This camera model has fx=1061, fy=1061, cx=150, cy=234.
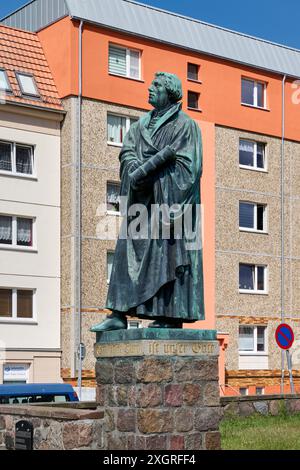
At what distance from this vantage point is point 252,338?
4116 cm

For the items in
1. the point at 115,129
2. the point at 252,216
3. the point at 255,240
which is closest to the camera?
the point at 115,129

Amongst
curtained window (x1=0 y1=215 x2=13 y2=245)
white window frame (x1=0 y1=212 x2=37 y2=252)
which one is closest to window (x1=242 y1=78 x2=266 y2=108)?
white window frame (x1=0 y1=212 x2=37 y2=252)

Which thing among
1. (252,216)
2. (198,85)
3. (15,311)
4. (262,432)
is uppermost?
(198,85)

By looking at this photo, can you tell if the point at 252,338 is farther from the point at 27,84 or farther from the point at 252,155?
the point at 27,84

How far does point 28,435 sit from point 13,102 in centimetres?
2493

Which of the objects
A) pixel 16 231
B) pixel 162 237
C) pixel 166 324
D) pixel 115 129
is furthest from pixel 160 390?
pixel 115 129

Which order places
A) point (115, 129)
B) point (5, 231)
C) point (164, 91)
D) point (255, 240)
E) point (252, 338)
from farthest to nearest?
point (255, 240)
point (252, 338)
point (115, 129)
point (5, 231)
point (164, 91)

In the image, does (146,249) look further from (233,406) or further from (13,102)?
(13,102)

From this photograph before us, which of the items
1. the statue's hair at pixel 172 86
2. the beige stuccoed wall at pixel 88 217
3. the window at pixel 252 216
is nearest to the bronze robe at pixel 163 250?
the statue's hair at pixel 172 86

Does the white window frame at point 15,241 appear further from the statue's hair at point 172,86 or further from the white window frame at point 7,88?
the statue's hair at point 172,86

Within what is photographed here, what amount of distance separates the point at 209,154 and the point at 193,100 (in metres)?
2.15

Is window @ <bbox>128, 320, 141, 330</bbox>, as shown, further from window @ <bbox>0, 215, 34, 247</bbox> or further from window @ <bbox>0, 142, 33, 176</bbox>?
window @ <bbox>0, 142, 33, 176</bbox>

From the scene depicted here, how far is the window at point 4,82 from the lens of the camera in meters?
35.8
